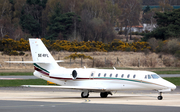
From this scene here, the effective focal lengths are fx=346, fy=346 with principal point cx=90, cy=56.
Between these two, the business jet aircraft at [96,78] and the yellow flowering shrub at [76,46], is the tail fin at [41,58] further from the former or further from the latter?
the yellow flowering shrub at [76,46]

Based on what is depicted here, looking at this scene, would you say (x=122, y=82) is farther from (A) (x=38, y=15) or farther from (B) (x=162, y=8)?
(B) (x=162, y=8)

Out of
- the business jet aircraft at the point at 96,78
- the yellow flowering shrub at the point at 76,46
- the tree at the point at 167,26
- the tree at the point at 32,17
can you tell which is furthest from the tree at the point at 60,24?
the business jet aircraft at the point at 96,78

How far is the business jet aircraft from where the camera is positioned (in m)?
23.7

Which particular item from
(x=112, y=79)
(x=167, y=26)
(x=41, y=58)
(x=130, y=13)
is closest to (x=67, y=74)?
(x=41, y=58)

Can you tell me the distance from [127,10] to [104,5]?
16182 mm

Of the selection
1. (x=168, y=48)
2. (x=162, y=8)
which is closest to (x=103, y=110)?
(x=168, y=48)

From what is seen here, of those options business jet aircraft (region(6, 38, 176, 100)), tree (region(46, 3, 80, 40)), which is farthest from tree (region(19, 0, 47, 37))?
business jet aircraft (region(6, 38, 176, 100))

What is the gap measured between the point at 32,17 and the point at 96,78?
264ft

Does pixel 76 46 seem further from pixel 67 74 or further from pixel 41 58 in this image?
pixel 67 74

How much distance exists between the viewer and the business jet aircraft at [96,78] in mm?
23734

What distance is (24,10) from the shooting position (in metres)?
106

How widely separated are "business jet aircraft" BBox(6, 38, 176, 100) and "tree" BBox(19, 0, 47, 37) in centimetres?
7627

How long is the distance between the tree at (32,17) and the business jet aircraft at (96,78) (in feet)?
250

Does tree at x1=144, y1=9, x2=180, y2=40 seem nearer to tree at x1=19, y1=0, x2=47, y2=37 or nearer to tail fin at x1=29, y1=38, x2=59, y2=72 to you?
tree at x1=19, y1=0, x2=47, y2=37
